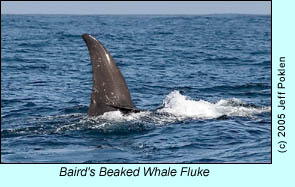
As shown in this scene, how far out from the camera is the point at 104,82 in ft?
43.3

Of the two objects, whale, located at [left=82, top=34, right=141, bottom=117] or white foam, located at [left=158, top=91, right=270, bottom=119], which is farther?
white foam, located at [left=158, top=91, right=270, bottom=119]

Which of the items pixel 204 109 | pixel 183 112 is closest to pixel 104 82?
pixel 183 112

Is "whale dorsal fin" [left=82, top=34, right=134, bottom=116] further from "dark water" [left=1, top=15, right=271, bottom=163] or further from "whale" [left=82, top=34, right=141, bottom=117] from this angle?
"dark water" [left=1, top=15, right=271, bottom=163]

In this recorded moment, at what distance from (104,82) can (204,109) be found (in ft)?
10.8

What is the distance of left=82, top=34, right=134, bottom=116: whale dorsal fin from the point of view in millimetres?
13094

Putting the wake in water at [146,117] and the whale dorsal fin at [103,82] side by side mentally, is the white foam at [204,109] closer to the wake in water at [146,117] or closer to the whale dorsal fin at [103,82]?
the wake in water at [146,117]

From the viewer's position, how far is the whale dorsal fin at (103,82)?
1309 cm

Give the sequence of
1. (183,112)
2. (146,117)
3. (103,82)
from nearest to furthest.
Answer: (103,82) < (146,117) < (183,112)

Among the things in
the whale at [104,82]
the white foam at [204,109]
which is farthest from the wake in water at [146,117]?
the whale at [104,82]

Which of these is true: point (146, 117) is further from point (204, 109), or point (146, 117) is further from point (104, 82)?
point (204, 109)

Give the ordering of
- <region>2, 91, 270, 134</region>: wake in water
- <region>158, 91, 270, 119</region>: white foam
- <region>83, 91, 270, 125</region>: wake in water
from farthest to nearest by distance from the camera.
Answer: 1. <region>158, 91, 270, 119</region>: white foam
2. <region>83, 91, 270, 125</region>: wake in water
3. <region>2, 91, 270, 134</region>: wake in water

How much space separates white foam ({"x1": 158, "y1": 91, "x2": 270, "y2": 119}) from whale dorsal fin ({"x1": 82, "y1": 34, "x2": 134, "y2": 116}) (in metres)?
1.78

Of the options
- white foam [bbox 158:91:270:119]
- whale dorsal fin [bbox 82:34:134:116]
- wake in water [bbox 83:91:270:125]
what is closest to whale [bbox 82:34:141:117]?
whale dorsal fin [bbox 82:34:134:116]

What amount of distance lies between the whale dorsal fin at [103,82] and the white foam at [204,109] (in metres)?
1.78
